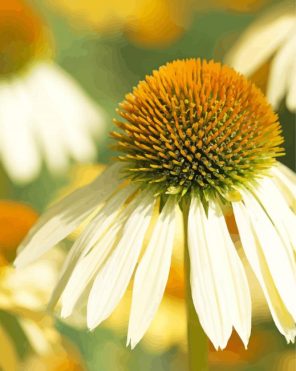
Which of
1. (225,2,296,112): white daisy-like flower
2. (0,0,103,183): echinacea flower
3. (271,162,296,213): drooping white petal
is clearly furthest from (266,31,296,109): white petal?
(0,0,103,183): echinacea flower

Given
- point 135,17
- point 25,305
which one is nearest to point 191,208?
point 25,305

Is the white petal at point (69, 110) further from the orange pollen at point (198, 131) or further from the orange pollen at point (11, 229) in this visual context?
the orange pollen at point (198, 131)

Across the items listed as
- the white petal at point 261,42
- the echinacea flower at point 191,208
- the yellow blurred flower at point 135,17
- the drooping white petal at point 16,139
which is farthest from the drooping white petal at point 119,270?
the yellow blurred flower at point 135,17

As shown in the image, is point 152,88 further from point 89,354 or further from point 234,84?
point 89,354

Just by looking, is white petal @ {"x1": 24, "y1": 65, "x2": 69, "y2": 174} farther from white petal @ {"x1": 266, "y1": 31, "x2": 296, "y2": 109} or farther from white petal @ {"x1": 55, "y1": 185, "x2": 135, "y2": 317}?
white petal @ {"x1": 55, "y1": 185, "x2": 135, "y2": 317}

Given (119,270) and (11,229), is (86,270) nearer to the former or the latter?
(119,270)
